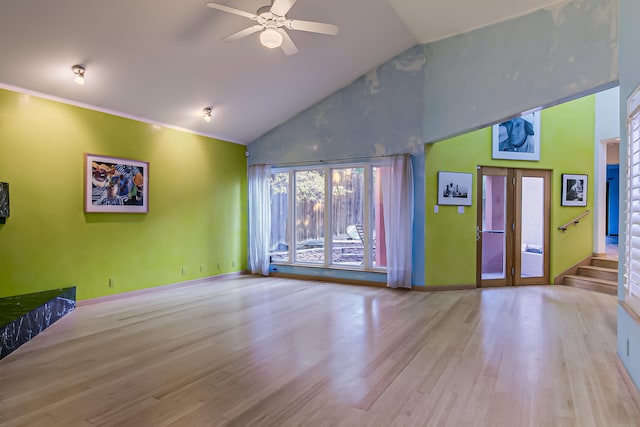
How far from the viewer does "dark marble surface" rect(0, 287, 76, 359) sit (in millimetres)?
3418

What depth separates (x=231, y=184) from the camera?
24.6 ft

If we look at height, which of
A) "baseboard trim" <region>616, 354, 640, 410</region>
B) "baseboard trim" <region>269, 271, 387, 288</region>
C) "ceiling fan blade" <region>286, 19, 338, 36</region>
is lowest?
"baseboard trim" <region>269, 271, 387, 288</region>

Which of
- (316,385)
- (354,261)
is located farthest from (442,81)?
(316,385)

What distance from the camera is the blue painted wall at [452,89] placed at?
3.70m

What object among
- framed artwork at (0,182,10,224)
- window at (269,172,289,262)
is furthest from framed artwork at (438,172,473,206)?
framed artwork at (0,182,10,224)

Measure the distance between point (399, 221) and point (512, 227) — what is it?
216 centimetres

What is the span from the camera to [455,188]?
20.8 ft

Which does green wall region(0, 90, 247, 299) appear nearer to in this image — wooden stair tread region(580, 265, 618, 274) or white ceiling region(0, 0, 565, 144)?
white ceiling region(0, 0, 565, 144)

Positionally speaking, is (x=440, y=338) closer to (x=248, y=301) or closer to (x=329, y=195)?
(x=248, y=301)

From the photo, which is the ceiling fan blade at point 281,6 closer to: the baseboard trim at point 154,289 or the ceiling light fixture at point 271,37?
the ceiling light fixture at point 271,37

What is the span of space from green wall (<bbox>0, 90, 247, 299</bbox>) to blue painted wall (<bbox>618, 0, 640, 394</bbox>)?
Result: 19.3 ft

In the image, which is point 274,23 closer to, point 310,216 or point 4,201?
point 4,201

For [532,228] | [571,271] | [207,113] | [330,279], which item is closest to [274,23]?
[207,113]

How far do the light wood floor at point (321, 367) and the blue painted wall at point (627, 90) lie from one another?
0.22 metres
